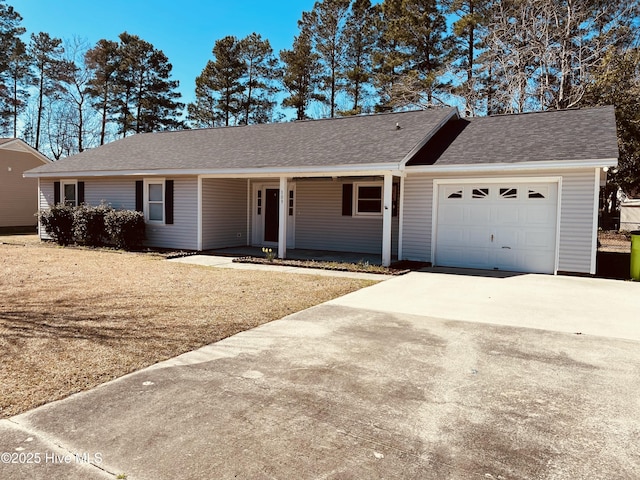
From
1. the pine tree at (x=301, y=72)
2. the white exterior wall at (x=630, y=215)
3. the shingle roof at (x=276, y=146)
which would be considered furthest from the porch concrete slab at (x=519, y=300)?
the pine tree at (x=301, y=72)

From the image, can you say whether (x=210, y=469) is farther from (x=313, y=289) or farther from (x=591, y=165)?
(x=591, y=165)

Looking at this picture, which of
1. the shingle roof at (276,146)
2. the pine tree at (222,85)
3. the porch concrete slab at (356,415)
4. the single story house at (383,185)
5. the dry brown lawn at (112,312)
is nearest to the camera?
the porch concrete slab at (356,415)

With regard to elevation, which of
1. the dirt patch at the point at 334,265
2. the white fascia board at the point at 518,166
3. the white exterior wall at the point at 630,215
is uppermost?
the white fascia board at the point at 518,166

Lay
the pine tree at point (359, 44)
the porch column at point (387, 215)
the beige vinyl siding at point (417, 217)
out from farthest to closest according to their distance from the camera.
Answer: the pine tree at point (359, 44) < the beige vinyl siding at point (417, 217) < the porch column at point (387, 215)

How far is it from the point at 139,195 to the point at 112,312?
30.1 feet

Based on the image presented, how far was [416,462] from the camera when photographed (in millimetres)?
2598

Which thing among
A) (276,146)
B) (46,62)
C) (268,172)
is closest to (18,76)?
(46,62)

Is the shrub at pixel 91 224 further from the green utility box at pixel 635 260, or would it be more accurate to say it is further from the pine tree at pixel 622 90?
the pine tree at pixel 622 90

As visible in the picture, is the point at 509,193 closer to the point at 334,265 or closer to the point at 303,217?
the point at 334,265

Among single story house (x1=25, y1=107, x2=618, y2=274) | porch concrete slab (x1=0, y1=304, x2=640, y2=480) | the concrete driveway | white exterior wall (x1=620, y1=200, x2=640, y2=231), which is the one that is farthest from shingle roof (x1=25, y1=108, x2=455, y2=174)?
white exterior wall (x1=620, y1=200, x2=640, y2=231)

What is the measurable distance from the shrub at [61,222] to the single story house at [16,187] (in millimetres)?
8529

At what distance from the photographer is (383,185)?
13.0 metres

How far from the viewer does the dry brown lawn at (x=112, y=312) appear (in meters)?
3.83

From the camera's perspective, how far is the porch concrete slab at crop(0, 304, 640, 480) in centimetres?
256
